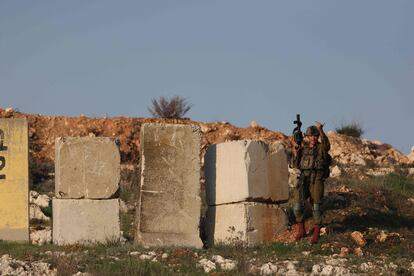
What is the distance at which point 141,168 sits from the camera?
54.0 feet

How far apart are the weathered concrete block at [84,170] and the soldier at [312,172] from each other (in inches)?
109

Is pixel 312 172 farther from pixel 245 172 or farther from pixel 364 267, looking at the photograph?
pixel 364 267

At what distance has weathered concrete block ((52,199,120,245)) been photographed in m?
16.5

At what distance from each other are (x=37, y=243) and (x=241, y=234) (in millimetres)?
3149

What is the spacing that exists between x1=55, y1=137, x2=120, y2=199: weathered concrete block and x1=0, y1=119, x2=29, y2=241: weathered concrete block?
2.30 feet

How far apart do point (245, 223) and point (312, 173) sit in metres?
1.27

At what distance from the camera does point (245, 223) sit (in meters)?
16.7

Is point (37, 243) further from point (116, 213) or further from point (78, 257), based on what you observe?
point (78, 257)

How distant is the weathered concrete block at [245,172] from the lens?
16.7 m

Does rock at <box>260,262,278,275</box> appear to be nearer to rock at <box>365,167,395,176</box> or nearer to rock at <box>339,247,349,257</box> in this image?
rock at <box>339,247,349,257</box>

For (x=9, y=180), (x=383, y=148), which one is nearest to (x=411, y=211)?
(x=9, y=180)

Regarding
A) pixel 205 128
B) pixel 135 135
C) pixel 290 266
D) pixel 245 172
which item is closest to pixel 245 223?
pixel 245 172

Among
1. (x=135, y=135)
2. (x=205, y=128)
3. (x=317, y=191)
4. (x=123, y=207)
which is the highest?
(x=205, y=128)

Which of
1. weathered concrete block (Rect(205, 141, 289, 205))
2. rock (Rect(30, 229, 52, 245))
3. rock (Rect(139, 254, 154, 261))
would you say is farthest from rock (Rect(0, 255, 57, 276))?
weathered concrete block (Rect(205, 141, 289, 205))
